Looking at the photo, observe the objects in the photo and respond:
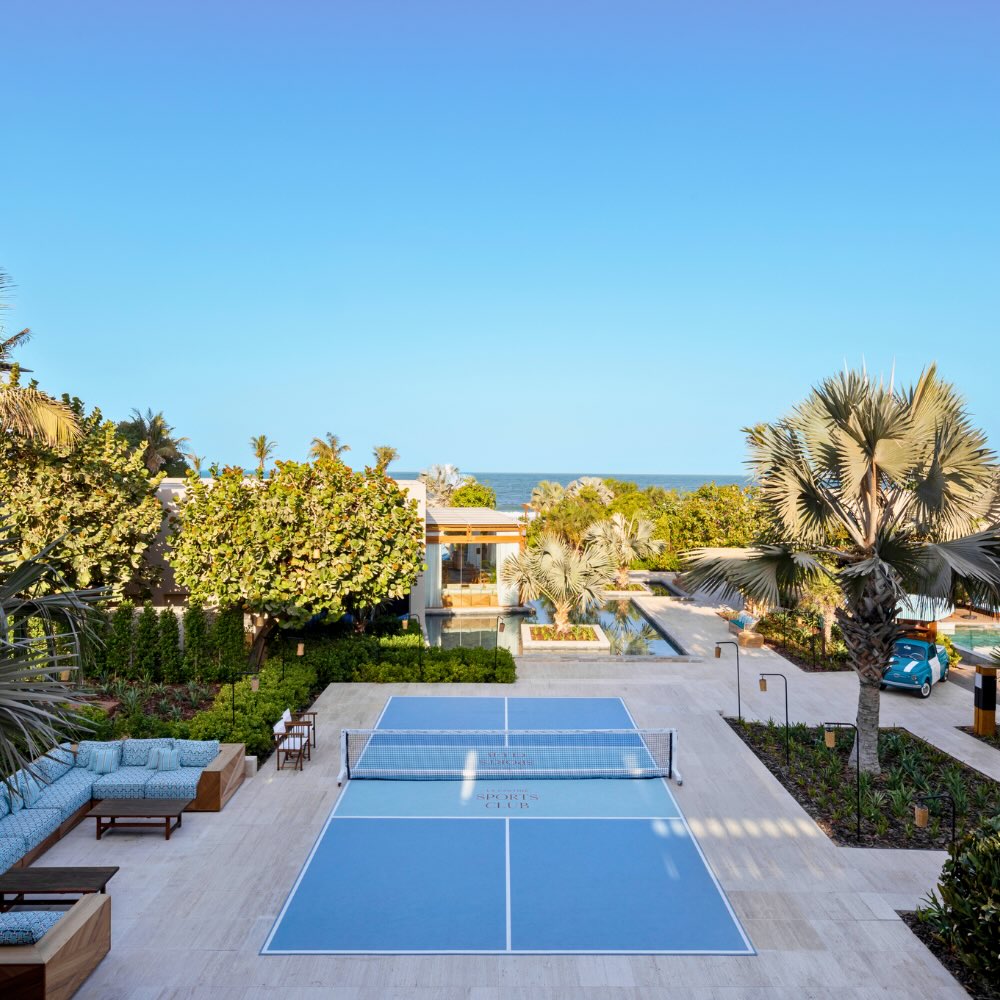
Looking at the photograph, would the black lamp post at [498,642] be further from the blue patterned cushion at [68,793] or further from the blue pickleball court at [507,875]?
the blue patterned cushion at [68,793]

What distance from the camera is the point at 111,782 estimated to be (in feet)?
39.0

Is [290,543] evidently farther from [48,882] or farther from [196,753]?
→ [48,882]

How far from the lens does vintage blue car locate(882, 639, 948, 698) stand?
Answer: 18.2 meters

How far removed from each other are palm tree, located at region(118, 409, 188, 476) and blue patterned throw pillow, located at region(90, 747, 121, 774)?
2879cm

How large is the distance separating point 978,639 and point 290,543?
64.6ft

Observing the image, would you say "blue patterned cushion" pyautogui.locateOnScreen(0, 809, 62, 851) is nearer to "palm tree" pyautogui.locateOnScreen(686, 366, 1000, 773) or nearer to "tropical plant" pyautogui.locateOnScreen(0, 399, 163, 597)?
"tropical plant" pyautogui.locateOnScreen(0, 399, 163, 597)

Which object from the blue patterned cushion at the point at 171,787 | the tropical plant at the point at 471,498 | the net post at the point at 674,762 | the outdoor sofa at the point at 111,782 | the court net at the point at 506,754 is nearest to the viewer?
the outdoor sofa at the point at 111,782

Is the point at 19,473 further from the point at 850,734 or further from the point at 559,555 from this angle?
the point at 850,734

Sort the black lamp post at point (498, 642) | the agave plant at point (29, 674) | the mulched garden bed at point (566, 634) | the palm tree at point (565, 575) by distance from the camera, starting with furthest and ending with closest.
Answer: the mulched garden bed at point (566, 634) < the palm tree at point (565, 575) < the black lamp post at point (498, 642) < the agave plant at point (29, 674)

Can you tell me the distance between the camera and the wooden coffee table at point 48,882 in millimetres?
8617

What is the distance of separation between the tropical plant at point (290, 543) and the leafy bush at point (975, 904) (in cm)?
1360

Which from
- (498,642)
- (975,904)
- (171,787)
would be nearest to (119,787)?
(171,787)

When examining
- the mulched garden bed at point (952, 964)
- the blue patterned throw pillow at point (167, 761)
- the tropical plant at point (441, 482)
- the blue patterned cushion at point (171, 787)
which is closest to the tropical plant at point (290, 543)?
the blue patterned throw pillow at point (167, 761)

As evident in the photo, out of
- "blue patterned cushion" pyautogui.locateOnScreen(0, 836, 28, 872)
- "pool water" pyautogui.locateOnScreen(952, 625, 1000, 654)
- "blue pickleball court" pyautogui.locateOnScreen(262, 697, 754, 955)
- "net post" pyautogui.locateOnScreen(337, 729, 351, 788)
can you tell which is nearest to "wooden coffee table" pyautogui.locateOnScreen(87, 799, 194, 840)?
"blue patterned cushion" pyautogui.locateOnScreen(0, 836, 28, 872)
